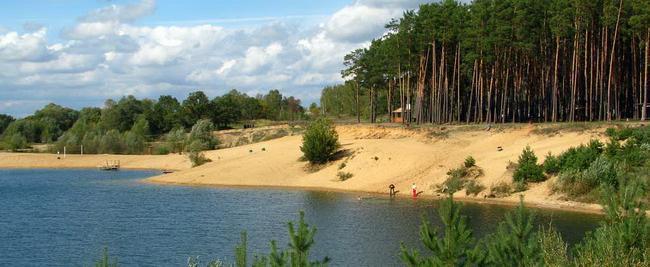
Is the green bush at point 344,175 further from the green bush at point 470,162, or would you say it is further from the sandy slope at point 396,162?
the green bush at point 470,162

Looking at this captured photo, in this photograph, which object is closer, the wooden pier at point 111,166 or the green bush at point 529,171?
the green bush at point 529,171

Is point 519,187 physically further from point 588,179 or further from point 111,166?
point 111,166

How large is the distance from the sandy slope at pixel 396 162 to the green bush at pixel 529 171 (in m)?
0.87

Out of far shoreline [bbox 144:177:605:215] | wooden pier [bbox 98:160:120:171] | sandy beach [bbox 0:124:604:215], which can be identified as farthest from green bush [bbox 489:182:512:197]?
wooden pier [bbox 98:160:120:171]

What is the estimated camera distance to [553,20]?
2581 inches

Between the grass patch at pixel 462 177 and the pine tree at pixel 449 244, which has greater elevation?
the pine tree at pixel 449 244

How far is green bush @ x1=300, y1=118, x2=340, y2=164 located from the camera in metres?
72.6

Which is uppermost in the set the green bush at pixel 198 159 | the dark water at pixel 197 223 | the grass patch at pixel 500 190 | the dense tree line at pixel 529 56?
the dense tree line at pixel 529 56

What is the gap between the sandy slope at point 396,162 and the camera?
58.8 meters

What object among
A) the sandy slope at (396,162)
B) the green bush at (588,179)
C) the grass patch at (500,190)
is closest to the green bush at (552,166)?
the sandy slope at (396,162)

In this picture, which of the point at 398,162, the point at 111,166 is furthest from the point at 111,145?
the point at 398,162

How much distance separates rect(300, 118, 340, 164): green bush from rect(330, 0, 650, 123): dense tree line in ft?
46.3

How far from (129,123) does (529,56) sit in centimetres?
9480

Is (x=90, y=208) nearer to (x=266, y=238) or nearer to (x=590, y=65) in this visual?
(x=266, y=238)
